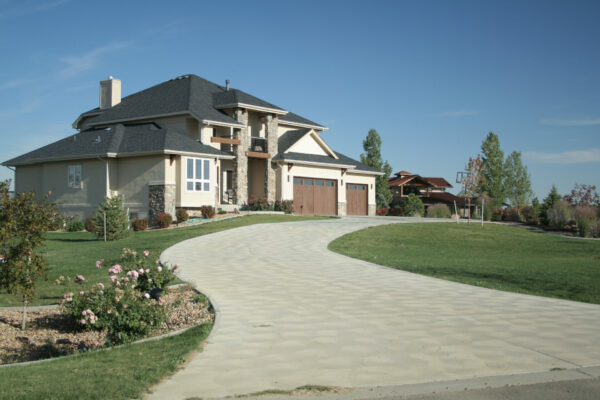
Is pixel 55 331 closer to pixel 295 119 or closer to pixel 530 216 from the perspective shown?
pixel 295 119

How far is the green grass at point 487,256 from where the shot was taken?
503 inches

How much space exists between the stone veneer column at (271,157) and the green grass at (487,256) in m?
10.3

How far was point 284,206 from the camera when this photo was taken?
3422 cm

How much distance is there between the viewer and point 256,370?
225 inches

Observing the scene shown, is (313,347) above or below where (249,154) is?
below

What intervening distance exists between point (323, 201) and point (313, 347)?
3187cm

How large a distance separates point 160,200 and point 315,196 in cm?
1229

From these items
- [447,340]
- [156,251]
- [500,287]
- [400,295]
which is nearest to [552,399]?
[447,340]

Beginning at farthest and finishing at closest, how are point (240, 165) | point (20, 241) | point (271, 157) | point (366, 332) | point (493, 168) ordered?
point (493, 168) < point (271, 157) < point (240, 165) < point (20, 241) < point (366, 332)

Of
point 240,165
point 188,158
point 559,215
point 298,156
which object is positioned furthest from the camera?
point 298,156

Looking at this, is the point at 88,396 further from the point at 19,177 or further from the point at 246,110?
the point at 19,177

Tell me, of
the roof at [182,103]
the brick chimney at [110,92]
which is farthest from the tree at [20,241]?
the brick chimney at [110,92]

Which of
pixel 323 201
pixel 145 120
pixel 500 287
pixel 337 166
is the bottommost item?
pixel 500 287

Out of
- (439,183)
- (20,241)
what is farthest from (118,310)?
(439,183)
